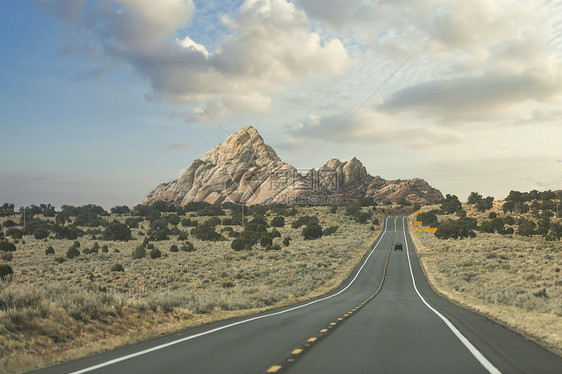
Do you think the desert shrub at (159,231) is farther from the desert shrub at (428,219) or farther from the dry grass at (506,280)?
the desert shrub at (428,219)

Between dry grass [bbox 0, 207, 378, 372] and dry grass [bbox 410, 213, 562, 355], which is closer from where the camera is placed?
dry grass [bbox 0, 207, 378, 372]

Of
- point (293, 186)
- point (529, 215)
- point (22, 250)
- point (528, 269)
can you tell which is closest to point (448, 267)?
point (528, 269)

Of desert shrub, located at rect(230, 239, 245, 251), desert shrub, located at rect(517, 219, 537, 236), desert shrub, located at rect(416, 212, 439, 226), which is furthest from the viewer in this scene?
desert shrub, located at rect(416, 212, 439, 226)

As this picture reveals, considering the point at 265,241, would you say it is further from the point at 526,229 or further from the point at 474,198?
the point at 474,198

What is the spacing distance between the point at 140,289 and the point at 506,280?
31.5 m

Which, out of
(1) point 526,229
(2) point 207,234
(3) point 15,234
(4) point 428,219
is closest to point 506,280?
(1) point 526,229

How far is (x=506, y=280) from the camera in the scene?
121ft

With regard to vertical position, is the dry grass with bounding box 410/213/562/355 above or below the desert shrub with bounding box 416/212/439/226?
below

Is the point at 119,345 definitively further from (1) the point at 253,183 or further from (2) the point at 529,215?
(1) the point at 253,183

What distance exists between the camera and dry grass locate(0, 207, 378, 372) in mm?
10883

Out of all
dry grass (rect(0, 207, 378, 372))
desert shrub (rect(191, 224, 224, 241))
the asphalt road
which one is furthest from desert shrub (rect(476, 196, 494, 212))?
the asphalt road

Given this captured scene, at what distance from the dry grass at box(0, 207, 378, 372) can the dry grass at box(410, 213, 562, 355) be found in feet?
34.2

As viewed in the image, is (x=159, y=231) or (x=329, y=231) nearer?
(x=159, y=231)

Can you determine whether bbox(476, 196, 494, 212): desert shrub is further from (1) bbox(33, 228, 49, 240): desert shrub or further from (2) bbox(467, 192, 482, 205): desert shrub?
(1) bbox(33, 228, 49, 240): desert shrub
